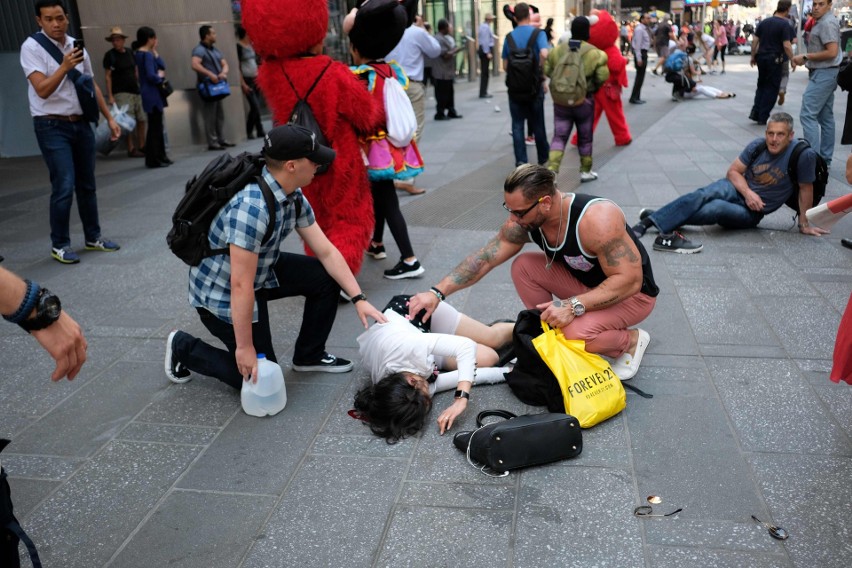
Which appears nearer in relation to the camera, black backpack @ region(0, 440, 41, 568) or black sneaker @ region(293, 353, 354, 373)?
black backpack @ region(0, 440, 41, 568)

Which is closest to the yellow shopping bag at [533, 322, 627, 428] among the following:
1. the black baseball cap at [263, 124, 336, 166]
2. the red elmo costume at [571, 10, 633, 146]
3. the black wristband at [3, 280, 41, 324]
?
the black baseball cap at [263, 124, 336, 166]

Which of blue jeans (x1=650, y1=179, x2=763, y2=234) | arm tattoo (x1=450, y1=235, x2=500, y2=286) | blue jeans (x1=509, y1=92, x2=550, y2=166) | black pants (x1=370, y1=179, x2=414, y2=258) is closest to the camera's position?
arm tattoo (x1=450, y1=235, x2=500, y2=286)

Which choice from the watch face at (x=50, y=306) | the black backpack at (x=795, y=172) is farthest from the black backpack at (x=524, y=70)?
the watch face at (x=50, y=306)

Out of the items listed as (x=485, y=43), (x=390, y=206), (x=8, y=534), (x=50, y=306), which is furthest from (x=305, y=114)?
(x=485, y=43)

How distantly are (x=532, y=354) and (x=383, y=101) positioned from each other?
7.28 feet

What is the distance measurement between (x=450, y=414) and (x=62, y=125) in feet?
13.3

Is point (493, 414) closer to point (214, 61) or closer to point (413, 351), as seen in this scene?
point (413, 351)

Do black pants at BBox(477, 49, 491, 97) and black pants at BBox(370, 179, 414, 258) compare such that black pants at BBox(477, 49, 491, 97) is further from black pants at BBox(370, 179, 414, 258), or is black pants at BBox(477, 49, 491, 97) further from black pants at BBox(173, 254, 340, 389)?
black pants at BBox(173, 254, 340, 389)

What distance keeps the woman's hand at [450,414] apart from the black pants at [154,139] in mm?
8025

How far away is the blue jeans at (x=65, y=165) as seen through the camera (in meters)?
5.78

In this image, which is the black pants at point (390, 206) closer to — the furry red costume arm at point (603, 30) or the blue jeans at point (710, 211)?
the blue jeans at point (710, 211)

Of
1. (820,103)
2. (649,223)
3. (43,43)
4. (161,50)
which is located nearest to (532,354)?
(649,223)

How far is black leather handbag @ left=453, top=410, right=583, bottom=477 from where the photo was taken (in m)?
3.06

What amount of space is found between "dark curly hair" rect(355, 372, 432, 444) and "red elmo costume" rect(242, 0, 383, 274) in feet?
4.63
